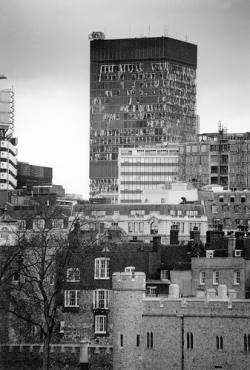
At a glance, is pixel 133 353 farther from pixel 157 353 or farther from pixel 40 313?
pixel 40 313

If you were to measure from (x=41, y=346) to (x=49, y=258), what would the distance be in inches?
413

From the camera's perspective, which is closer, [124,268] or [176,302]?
[176,302]

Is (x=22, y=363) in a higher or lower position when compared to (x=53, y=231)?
lower

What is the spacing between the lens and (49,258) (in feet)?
522

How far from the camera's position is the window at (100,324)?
153m

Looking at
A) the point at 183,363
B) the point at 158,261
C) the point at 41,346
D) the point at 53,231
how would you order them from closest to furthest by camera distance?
the point at 183,363
the point at 41,346
the point at 158,261
the point at 53,231

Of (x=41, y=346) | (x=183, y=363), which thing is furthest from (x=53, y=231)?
(x=183, y=363)

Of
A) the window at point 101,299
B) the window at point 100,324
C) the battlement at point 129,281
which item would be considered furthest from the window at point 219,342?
the window at point 101,299

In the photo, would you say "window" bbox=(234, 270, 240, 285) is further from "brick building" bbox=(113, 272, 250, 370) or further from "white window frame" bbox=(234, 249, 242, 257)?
"brick building" bbox=(113, 272, 250, 370)

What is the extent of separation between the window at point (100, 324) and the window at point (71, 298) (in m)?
2.63

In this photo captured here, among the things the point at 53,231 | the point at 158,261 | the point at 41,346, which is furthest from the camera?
the point at 53,231

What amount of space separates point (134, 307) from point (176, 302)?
10.3 ft

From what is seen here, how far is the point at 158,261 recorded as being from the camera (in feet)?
531

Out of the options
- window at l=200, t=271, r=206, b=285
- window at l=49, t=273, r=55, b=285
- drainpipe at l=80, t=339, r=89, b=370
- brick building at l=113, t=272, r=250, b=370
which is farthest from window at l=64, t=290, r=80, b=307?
brick building at l=113, t=272, r=250, b=370
